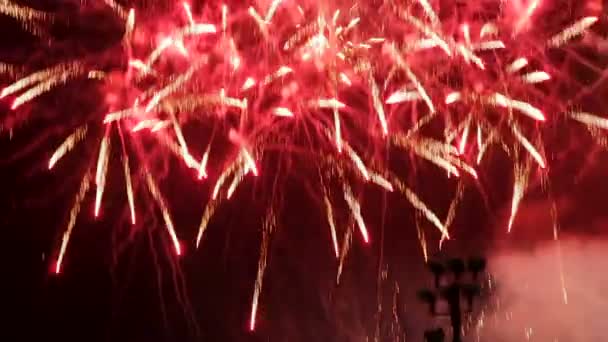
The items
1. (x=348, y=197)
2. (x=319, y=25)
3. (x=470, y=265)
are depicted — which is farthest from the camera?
(x=470, y=265)

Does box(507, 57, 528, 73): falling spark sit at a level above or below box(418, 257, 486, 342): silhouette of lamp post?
above

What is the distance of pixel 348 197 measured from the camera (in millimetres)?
7918

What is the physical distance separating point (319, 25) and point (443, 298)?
11.6 ft

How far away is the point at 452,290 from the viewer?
9711 mm

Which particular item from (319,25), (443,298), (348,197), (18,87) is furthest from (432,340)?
(18,87)

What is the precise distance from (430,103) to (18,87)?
3136mm

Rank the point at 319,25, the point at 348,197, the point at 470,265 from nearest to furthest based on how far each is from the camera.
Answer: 1. the point at 319,25
2. the point at 348,197
3. the point at 470,265

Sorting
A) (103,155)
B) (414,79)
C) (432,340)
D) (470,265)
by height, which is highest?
(414,79)

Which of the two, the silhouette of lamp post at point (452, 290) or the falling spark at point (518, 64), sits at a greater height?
the falling spark at point (518, 64)

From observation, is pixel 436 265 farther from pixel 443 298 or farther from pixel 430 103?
pixel 430 103

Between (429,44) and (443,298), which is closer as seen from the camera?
(429,44)

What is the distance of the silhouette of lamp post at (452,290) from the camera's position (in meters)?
9.60

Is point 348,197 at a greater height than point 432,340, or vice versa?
point 348,197

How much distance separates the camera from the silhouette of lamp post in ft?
31.5
